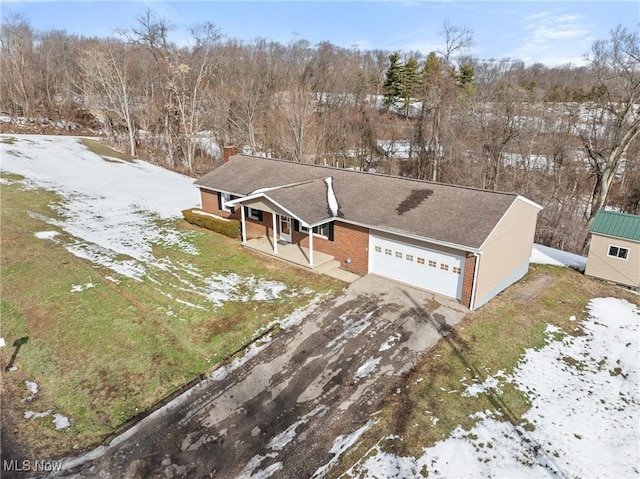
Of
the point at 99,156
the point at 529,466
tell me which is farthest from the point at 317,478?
the point at 99,156

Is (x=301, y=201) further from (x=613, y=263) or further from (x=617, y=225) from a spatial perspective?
(x=613, y=263)

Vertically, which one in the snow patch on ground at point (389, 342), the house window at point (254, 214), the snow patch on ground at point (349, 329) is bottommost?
the snow patch on ground at point (389, 342)

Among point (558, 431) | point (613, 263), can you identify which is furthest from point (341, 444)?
point (613, 263)

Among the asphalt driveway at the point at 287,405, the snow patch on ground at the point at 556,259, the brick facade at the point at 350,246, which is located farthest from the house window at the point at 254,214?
the snow patch on ground at the point at 556,259

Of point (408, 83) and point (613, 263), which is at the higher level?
point (408, 83)

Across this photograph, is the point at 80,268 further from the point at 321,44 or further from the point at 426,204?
the point at 321,44

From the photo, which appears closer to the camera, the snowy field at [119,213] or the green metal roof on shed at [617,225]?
the snowy field at [119,213]

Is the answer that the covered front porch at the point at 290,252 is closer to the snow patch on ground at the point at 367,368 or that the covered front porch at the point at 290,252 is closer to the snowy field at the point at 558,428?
the snow patch on ground at the point at 367,368
